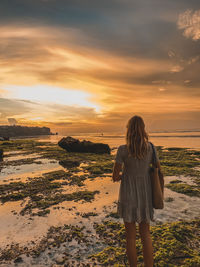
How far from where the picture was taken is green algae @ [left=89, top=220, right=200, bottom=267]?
431 centimetres

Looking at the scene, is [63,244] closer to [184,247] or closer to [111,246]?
[111,246]

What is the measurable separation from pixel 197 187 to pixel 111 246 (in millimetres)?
7025

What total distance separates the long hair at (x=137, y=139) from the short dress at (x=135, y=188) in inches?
4.8

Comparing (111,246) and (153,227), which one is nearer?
(111,246)

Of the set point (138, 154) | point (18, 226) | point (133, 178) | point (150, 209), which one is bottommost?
point (18, 226)

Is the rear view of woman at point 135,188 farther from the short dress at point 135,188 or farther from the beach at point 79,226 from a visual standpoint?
the beach at point 79,226

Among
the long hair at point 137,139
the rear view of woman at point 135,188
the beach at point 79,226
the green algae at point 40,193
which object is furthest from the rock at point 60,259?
the long hair at point 137,139

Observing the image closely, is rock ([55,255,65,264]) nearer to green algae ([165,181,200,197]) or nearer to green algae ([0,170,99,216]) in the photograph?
green algae ([0,170,99,216])

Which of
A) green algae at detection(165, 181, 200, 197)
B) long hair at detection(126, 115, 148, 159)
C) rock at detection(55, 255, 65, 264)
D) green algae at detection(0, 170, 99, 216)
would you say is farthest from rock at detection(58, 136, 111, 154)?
long hair at detection(126, 115, 148, 159)

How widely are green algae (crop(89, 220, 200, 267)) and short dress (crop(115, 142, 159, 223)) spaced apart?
148 cm

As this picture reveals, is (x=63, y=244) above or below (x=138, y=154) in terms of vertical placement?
below

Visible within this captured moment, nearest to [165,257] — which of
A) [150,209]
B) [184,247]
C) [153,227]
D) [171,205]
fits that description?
[184,247]

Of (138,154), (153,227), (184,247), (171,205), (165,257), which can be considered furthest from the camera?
(171,205)

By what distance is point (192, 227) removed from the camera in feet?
18.5
